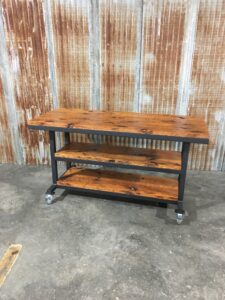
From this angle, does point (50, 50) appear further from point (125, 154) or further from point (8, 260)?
point (8, 260)

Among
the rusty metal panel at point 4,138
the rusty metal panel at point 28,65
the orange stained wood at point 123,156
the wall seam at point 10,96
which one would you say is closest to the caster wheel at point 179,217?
the orange stained wood at point 123,156

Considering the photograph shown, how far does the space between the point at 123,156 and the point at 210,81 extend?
1.25 meters

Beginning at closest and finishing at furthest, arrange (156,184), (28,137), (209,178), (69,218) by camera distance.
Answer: (69,218), (156,184), (209,178), (28,137)

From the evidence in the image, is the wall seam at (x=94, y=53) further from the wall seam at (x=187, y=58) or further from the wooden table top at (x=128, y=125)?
the wall seam at (x=187, y=58)

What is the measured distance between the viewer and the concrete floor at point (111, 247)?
146cm

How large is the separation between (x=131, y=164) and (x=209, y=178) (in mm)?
1168

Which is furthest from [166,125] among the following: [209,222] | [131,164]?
[209,222]

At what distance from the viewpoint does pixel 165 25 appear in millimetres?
2352

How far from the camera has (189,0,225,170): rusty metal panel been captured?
230 cm

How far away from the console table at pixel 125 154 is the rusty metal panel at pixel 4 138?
34.2 inches

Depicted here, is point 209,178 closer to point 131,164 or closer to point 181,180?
point 181,180

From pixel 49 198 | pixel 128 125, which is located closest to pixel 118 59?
pixel 128 125

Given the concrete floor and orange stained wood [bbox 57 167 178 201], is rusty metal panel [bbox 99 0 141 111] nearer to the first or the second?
orange stained wood [bbox 57 167 178 201]

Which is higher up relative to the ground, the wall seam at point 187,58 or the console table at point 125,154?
the wall seam at point 187,58
